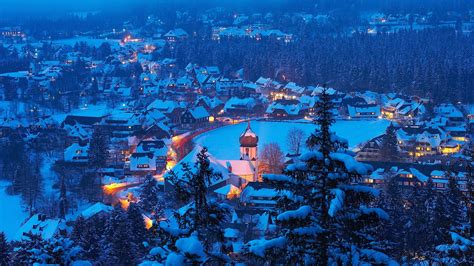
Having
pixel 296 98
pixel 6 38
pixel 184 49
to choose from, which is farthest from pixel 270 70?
pixel 6 38

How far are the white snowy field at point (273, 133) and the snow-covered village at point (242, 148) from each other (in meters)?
0.21

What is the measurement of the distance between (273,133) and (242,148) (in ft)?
29.5

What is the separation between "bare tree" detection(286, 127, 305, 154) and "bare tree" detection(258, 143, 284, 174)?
2.09 m

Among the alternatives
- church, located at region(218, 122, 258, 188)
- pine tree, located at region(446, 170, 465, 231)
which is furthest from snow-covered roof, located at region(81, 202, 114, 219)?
pine tree, located at region(446, 170, 465, 231)

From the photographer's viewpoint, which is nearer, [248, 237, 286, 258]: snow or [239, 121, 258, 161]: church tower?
[248, 237, 286, 258]: snow

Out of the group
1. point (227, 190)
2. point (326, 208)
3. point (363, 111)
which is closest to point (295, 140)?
point (227, 190)

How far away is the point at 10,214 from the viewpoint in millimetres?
21484

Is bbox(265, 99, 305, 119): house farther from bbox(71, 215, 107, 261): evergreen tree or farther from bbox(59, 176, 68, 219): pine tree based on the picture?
bbox(71, 215, 107, 261): evergreen tree

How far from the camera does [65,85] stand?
51000mm

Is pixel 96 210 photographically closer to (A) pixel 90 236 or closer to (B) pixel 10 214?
(B) pixel 10 214

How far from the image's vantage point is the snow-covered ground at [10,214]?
20250 mm

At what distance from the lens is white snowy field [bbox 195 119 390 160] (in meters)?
28.8

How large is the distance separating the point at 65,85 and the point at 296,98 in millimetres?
20810

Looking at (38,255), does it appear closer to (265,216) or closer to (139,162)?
(265,216)
